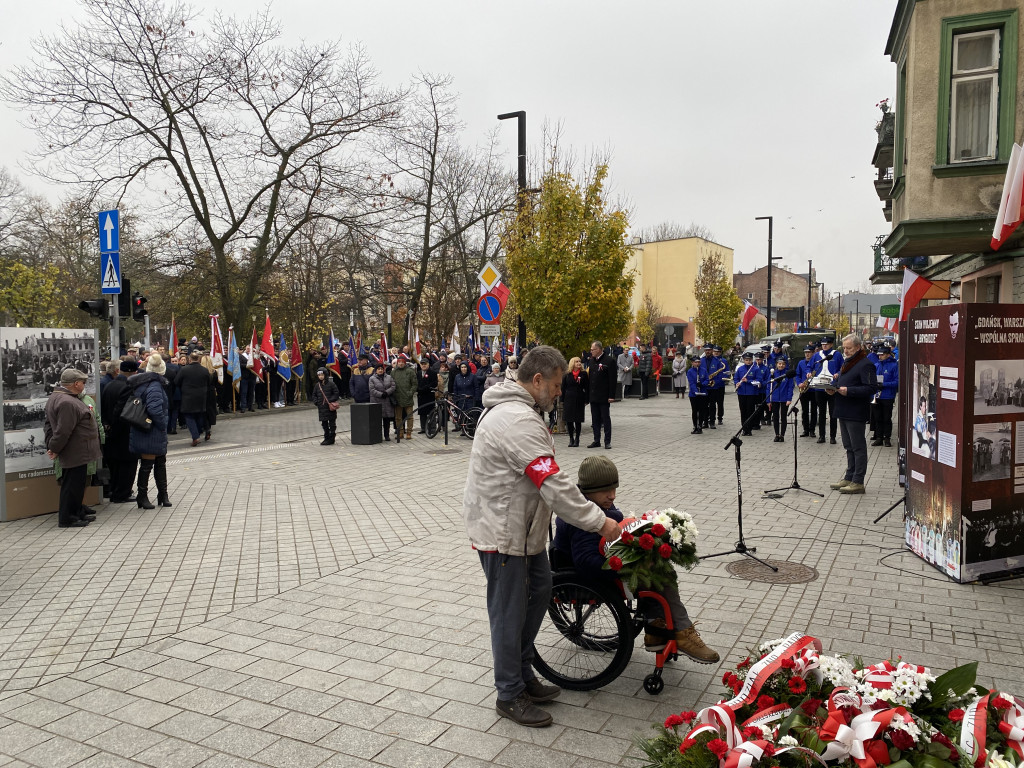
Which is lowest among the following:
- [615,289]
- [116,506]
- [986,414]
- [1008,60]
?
[116,506]

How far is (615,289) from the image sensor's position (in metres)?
17.3

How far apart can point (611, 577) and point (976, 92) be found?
12.1 meters

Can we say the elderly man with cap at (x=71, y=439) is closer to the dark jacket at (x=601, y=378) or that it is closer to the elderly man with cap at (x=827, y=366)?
the dark jacket at (x=601, y=378)

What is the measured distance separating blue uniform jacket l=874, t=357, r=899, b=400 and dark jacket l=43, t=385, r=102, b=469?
12940 mm

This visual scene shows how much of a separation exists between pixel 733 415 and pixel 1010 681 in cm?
1844

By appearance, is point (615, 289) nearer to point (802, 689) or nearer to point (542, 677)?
point (542, 677)

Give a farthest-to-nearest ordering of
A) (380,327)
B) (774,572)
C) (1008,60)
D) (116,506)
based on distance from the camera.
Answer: (380,327) → (1008,60) → (116,506) → (774,572)

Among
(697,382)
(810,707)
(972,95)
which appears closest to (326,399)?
(697,382)

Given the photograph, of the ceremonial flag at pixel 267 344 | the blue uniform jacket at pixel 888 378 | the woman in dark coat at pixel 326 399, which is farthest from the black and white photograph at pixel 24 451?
the blue uniform jacket at pixel 888 378

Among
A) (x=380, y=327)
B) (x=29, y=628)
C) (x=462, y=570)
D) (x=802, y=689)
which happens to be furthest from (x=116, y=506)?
(x=380, y=327)

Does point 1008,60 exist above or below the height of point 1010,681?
above

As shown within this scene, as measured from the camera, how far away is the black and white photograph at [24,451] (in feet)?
29.8

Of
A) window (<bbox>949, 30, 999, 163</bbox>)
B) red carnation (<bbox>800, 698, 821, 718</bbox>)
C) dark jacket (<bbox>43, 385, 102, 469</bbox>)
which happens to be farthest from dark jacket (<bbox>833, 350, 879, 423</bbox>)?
dark jacket (<bbox>43, 385, 102, 469</bbox>)

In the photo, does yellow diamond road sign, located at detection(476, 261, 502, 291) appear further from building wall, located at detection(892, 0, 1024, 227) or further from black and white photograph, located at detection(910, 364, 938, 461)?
black and white photograph, located at detection(910, 364, 938, 461)
